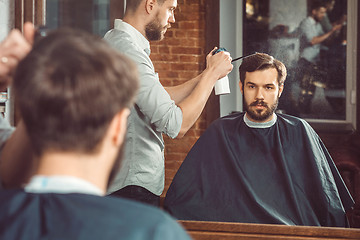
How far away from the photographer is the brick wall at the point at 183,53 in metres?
2.35

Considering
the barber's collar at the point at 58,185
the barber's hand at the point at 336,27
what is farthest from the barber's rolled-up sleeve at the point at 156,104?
the barber's collar at the point at 58,185

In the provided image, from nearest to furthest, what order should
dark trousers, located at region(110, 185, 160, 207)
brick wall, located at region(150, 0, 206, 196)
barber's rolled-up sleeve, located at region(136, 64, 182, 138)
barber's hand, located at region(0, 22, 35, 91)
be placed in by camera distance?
barber's hand, located at region(0, 22, 35, 91) < barber's rolled-up sleeve, located at region(136, 64, 182, 138) < dark trousers, located at region(110, 185, 160, 207) < brick wall, located at region(150, 0, 206, 196)

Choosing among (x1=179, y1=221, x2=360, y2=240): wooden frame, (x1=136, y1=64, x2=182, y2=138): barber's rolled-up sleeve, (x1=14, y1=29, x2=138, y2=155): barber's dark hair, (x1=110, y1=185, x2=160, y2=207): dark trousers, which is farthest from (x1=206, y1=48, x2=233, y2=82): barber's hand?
(x1=14, y1=29, x2=138, y2=155): barber's dark hair

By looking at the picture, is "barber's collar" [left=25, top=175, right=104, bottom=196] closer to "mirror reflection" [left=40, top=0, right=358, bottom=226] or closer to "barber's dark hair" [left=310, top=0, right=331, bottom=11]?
"mirror reflection" [left=40, top=0, right=358, bottom=226]

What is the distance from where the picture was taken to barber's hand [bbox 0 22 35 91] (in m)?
1.09

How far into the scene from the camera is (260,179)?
7.36ft

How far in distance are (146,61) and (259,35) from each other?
0.64m

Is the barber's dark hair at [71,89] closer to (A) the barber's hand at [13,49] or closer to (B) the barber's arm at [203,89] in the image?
(A) the barber's hand at [13,49]

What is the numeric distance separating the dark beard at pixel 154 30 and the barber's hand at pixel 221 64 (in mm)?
282

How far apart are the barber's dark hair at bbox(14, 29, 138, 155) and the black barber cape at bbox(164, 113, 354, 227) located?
1.44 meters

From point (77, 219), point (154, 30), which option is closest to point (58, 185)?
point (77, 219)

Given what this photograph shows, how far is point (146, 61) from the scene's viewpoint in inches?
77.9

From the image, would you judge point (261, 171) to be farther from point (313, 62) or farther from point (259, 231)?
point (313, 62)

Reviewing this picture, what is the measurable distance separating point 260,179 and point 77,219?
152cm
